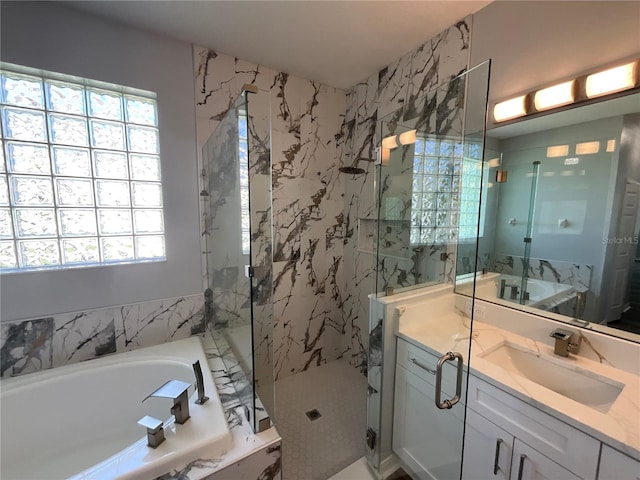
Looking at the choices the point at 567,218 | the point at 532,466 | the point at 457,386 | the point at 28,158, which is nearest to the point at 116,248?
the point at 28,158

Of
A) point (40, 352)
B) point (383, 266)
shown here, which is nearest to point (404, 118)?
point (383, 266)

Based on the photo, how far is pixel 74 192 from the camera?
1636 millimetres

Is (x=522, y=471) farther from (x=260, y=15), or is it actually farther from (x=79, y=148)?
(x=79, y=148)

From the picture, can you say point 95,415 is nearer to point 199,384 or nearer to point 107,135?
point 199,384

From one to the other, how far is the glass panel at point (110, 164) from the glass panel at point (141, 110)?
0.87 feet

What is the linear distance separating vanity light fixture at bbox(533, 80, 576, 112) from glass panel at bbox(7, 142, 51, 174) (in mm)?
2772

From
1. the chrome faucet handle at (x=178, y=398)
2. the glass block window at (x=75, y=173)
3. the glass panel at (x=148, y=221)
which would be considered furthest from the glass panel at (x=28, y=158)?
the chrome faucet handle at (x=178, y=398)

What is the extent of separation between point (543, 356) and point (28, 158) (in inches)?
117

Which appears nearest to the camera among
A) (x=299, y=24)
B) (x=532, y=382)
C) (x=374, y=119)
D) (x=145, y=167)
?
(x=532, y=382)

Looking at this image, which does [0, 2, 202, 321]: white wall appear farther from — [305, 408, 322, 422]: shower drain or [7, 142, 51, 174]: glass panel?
[305, 408, 322, 422]: shower drain

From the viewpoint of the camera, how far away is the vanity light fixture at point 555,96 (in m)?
1.21

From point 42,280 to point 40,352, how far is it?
451 mm

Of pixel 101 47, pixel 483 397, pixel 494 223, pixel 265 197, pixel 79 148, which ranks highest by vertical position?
pixel 101 47

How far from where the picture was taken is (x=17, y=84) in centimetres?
148
